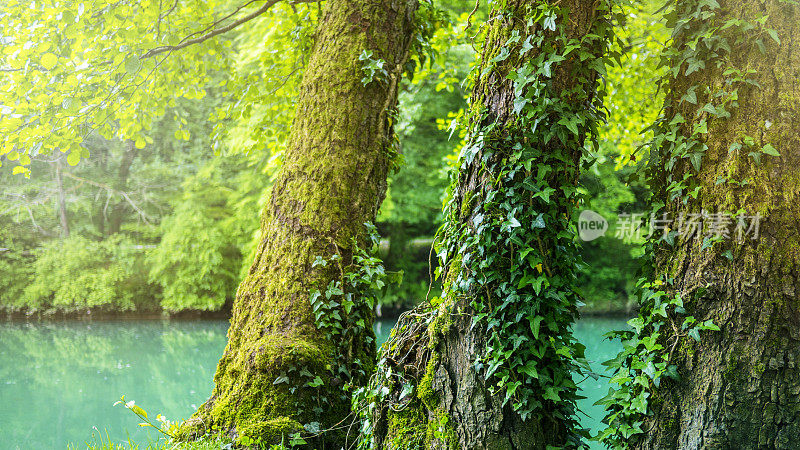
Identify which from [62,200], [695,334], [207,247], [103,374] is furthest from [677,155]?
[62,200]

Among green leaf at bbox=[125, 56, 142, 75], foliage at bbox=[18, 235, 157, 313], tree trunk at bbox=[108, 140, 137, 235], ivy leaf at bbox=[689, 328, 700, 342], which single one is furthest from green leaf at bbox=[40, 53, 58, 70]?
tree trunk at bbox=[108, 140, 137, 235]

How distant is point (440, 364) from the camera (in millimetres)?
2482

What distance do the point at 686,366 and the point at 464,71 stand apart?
1175 cm

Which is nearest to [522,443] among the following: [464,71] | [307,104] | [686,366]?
[686,366]

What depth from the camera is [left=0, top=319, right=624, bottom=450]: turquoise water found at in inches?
287

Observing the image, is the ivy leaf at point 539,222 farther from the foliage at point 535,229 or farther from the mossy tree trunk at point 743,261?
the mossy tree trunk at point 743,261

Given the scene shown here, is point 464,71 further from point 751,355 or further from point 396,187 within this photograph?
point 751,355

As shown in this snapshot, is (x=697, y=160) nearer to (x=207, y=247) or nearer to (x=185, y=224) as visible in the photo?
(x=207, y=247)

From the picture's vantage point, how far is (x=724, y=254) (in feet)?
6.76

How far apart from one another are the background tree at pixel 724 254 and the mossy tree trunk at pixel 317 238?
1.67 meters

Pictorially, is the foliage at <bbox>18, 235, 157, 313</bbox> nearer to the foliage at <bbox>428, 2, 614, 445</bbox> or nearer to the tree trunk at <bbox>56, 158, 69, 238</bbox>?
the tree trunk at <bbox>56, 158, 69, 238</bbox>

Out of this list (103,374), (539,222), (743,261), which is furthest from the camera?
(103,374)

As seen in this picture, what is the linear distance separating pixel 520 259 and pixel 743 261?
31.4 inches

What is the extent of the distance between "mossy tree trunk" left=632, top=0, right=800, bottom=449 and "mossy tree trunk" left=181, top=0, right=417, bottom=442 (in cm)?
180
